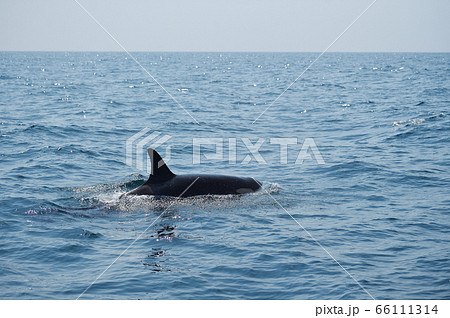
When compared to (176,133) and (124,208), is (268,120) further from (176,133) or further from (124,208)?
(124,208)

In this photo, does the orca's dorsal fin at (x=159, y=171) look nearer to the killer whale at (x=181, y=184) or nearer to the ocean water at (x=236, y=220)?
the killer whale at (x=181, y=184)

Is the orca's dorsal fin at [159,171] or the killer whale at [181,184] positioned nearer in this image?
the orca's dorsal fin at [159,171]

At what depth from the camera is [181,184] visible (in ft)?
47.4

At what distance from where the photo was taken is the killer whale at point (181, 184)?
14.2m

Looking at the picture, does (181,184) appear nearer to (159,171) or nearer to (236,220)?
(159,171)

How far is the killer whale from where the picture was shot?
14195 millimetres

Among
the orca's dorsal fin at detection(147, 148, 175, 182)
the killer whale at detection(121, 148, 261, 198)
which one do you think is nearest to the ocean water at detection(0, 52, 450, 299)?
the killer whale at detection(121, 148, 261, 198)

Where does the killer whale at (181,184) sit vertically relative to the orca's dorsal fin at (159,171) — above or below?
below

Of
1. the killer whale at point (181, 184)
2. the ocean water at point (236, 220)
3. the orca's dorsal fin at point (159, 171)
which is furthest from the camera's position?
the killer whale at point (181, 184)

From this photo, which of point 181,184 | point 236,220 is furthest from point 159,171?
point 236,220

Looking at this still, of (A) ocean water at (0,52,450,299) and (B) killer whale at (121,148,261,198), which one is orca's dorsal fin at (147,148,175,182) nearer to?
(B) killer whale at (121,148,261,198)

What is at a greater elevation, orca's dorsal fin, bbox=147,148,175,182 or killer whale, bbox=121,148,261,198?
orca's dorsal fin, bbox=147,148,175,182

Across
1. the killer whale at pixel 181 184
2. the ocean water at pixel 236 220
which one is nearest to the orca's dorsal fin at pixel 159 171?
the killer whale at pixel 181 184
